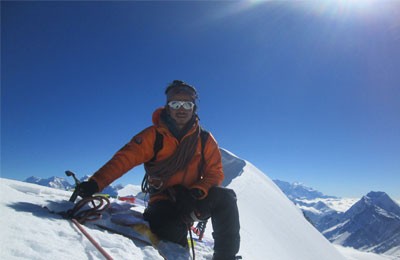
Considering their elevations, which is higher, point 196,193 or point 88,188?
point 196,193

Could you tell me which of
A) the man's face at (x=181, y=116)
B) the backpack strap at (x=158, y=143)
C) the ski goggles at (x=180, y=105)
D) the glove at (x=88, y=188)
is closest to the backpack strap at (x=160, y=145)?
the backpack strap at (x=158, y=143)

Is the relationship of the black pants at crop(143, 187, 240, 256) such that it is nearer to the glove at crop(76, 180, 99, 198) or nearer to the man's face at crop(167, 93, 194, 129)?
the glove at crop(76, 180, 99, 198)

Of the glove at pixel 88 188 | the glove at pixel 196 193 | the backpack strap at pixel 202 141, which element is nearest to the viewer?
the glove at pixel 88 188

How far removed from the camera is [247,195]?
20.6m

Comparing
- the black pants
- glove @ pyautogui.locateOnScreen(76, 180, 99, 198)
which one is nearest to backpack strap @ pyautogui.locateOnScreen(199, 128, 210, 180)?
the black pants

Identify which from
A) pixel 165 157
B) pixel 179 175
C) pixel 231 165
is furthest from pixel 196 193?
pixel 231 165

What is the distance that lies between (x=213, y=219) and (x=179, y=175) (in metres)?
0.82

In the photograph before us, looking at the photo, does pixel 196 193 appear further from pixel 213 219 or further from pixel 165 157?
pixel 165 157

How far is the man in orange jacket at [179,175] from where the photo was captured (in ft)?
10.7

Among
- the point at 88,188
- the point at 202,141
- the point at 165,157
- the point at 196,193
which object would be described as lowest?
the point at 88,188

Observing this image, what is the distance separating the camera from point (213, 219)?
11.1 feet

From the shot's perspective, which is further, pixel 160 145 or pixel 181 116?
pixel 181 116

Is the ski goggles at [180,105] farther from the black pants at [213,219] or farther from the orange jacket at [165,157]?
the black pants at [213,219]

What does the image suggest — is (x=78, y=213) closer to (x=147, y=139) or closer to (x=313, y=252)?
(x=147, y=139)
